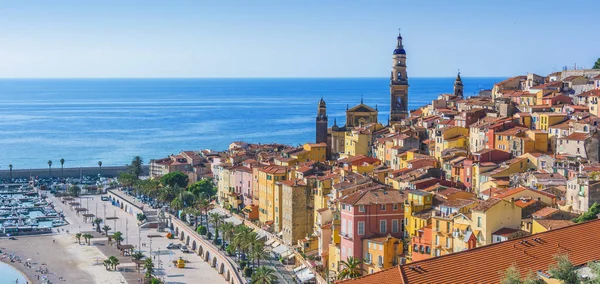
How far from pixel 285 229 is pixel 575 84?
87.7 ft

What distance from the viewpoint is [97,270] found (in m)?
61.1

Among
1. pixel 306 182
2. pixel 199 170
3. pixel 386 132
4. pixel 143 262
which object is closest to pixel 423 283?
pixel 306 182

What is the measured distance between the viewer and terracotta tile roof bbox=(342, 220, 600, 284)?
21.7 m

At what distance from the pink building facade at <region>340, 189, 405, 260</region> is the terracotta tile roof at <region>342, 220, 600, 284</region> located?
17.7 m

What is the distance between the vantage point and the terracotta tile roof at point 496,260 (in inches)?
854

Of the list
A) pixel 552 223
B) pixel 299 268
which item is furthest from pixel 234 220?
pixel 552 223

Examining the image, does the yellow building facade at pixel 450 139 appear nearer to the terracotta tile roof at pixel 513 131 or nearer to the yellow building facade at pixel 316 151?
the terracotta tile roof at pixel 513 131

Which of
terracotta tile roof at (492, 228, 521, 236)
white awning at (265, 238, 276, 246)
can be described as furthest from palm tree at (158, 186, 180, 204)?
Result: terracotta tile roof at (492, 228, 521, 236)

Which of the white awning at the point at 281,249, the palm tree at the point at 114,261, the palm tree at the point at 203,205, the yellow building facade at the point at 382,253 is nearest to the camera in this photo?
the yellow building facade at the point at 382,253

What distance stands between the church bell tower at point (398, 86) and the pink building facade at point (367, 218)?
115 ft

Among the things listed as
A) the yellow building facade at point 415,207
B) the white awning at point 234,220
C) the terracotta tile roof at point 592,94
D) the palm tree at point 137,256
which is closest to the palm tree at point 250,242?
the palm tree at point 137,256

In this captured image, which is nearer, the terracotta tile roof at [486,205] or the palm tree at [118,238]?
the terracotta tile roof at [486,205]

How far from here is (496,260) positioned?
2298cm

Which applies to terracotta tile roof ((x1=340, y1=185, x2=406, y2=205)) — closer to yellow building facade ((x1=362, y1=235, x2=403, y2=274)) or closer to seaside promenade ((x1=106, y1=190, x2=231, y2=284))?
yellow building facade ((x1=362, y1=235, x2=403, y2=274))
